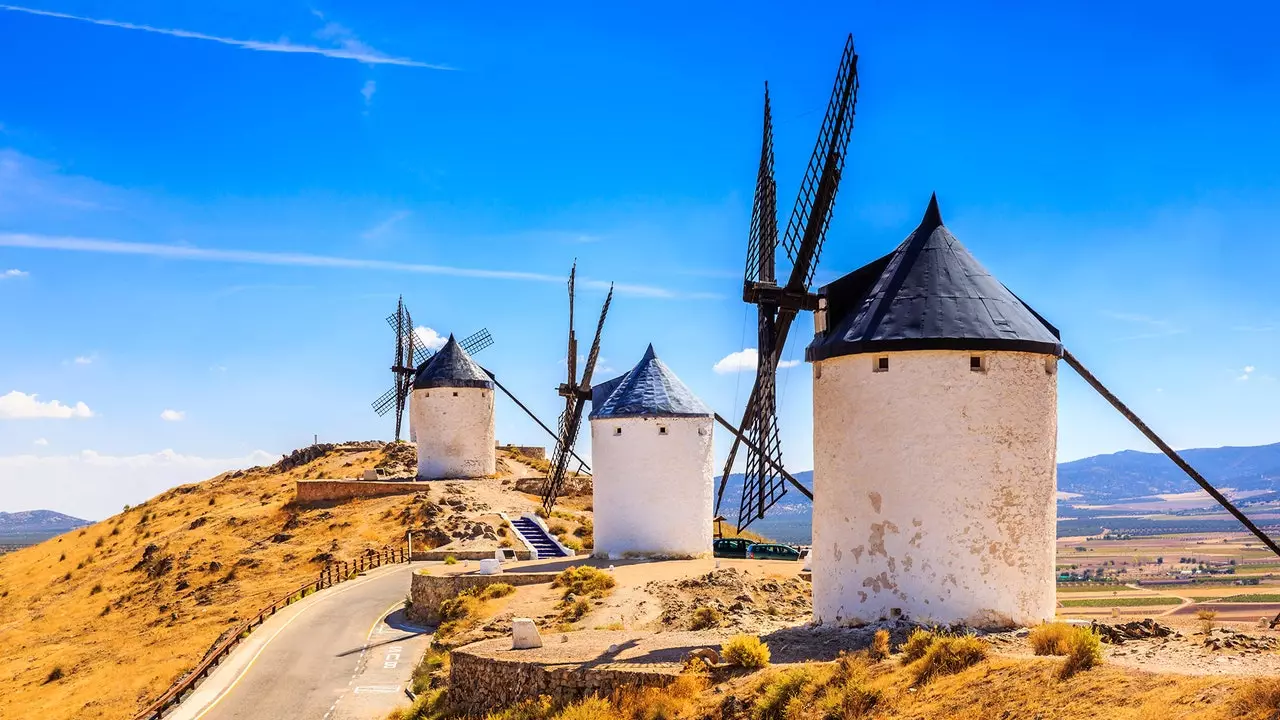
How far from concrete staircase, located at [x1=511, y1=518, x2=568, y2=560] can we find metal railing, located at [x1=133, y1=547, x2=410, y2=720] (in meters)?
4.15

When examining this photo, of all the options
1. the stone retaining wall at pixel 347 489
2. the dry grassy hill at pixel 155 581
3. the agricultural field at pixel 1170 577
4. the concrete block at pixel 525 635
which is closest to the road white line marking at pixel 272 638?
the dry grassy hill at pixel 155 581

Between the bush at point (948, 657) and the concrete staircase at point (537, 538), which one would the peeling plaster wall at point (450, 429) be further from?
the bush at point (948, 657)

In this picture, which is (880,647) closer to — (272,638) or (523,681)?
(523,681)

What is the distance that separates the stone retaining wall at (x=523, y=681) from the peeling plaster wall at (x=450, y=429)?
2998cm

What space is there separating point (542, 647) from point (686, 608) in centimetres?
440

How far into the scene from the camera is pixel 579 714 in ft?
44.1

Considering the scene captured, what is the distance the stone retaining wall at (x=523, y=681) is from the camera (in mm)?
14180

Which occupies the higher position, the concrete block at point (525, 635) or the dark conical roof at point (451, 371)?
the dark conical roof at point (451, 371)

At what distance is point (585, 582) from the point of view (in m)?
24.9

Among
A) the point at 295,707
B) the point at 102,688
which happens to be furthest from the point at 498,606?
the point at 102,688

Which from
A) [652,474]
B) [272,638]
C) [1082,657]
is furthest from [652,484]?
[1082,657]

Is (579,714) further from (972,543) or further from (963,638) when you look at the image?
(972,543)

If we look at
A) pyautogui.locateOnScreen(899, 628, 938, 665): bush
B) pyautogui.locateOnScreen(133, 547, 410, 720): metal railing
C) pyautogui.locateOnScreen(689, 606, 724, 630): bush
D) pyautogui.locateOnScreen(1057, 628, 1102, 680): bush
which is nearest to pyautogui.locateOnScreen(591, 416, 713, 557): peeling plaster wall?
pyautogui.locateOnScreen(133, 547, 410, 720): metal railing

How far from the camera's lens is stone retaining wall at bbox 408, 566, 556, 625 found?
27.1m
